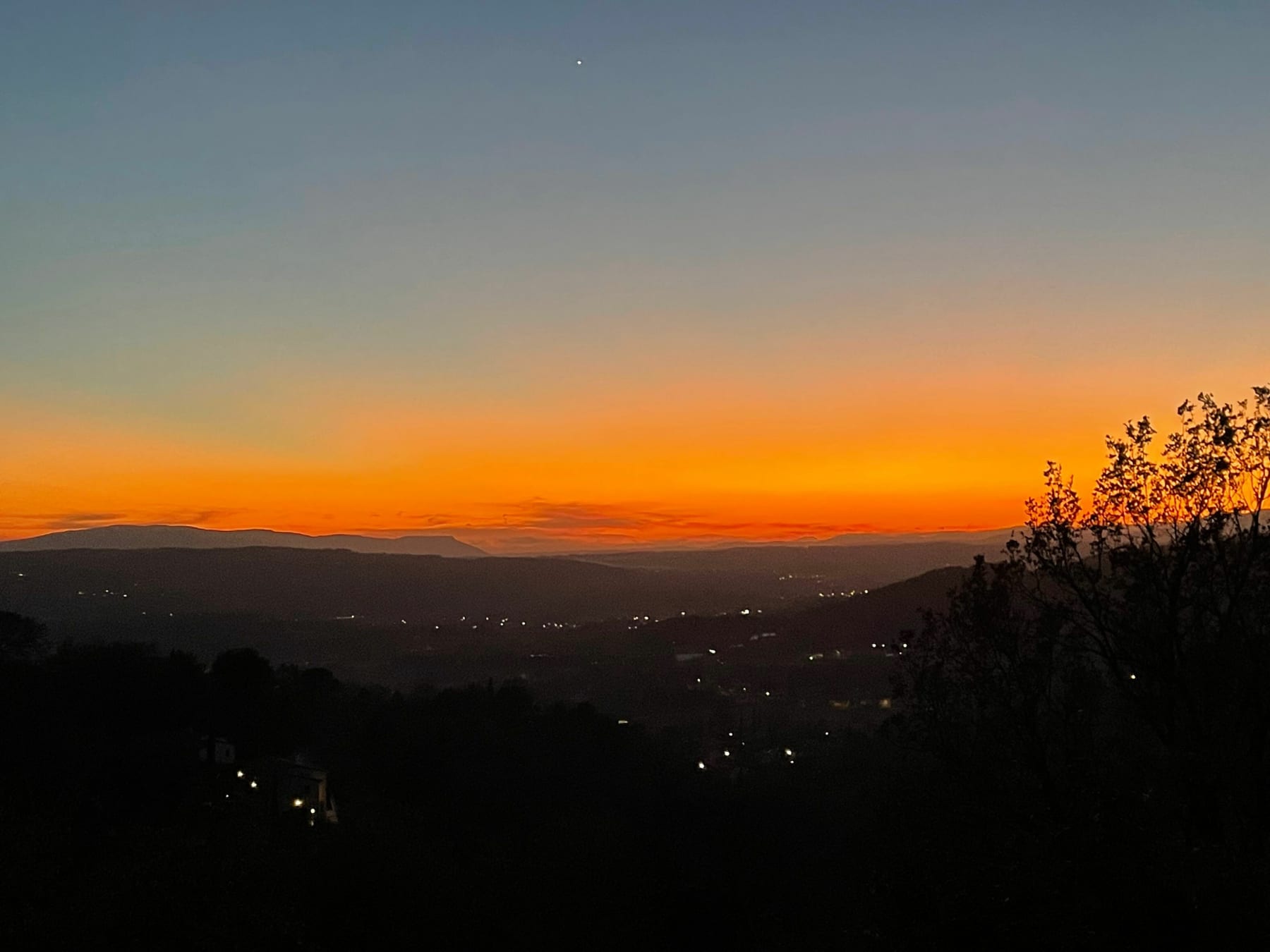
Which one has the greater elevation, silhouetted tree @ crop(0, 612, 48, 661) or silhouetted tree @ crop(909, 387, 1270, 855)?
silhouetted tree @ crop(909, 387, 1270, 855)

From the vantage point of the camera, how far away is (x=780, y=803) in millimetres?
38062

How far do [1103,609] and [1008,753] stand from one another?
6.58ft

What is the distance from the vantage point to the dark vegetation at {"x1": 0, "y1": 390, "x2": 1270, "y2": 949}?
920cm

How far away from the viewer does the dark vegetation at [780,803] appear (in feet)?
30.2

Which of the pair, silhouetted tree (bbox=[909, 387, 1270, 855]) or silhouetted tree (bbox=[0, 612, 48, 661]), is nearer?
silhouetted tree (bbox=[909, 387, 1270, 855])

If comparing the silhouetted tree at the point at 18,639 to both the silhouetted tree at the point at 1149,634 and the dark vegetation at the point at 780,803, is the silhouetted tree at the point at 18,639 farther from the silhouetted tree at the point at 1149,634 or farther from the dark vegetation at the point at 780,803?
the silhouetted tree at the point at 1149,634

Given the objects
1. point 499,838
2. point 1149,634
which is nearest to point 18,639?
point 499,838

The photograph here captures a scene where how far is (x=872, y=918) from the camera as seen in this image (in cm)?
1052

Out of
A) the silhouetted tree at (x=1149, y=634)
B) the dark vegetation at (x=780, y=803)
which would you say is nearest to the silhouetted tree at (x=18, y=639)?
the dark vegetation at (x=780, y=803)

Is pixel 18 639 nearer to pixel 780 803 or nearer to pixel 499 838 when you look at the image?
pixel 499 838

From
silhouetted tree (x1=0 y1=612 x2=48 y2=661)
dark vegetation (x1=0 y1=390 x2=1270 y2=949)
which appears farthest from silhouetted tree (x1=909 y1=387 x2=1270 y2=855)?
silhouetted tree (x1=0 y1=612 x2=48 y2=661)

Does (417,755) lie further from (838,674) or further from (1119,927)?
(838,674)

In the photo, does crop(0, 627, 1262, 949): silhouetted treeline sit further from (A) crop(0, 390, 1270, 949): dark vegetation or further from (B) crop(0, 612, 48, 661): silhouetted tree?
(B) crop(0, 612, 48, 661): silhouetted tree

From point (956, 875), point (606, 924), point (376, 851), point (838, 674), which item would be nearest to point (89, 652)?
point (376, 851)
